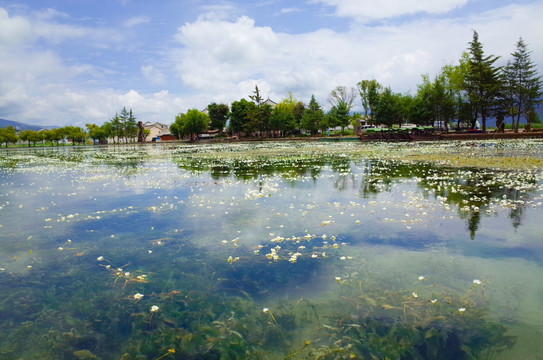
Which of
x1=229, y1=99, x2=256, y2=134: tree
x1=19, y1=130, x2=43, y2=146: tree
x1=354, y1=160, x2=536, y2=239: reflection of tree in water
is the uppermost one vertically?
x1=229, y1=99, x2=256, y2=134: tree

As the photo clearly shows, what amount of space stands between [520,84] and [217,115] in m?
82.1

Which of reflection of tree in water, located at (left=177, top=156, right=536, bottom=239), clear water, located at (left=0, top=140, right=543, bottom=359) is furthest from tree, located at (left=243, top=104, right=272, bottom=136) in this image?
clear water, located at (left=0, top=140, right=543, bottom=359)

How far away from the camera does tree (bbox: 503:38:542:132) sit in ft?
185

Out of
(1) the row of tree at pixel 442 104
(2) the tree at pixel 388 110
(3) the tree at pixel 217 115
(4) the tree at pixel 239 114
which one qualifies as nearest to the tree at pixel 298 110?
(1) the row of tree at pixel 442 104

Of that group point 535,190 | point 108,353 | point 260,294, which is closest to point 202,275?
point 260,294

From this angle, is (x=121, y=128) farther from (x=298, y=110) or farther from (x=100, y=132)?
(x=298, y=110)

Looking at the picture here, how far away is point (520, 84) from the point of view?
56875 mm

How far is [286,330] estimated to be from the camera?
13.9 ft

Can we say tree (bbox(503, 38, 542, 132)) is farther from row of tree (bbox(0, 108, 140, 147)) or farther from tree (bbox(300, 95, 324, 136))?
row of tree (bbox(0, 108, 140, 147))

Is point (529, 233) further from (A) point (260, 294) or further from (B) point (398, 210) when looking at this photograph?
(A) point (260, 294)

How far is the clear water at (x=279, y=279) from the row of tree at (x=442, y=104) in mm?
56983

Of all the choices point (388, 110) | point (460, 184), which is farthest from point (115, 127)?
point (460, 184)

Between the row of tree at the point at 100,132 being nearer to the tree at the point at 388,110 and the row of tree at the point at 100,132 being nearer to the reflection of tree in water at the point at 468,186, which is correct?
the tree at the point at 388,110

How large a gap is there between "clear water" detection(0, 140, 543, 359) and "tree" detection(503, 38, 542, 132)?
191 ft
